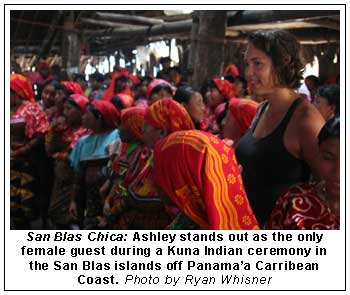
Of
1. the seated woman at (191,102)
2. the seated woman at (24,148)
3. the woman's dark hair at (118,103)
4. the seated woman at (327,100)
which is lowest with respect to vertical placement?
the seated woman at (24,148)

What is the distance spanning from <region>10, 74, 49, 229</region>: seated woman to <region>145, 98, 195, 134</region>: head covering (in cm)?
270

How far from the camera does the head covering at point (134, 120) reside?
3.62m

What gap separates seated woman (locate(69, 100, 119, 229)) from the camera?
4.18 meters

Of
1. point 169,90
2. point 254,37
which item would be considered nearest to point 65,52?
point 169,90

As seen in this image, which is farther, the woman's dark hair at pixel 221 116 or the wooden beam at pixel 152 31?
the wooden beam at pixel 152 31

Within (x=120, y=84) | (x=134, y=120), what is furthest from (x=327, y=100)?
(x=120, y=84)

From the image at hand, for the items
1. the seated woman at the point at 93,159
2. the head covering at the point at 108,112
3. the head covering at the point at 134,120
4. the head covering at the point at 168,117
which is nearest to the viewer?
the head covering at the point at 168,117

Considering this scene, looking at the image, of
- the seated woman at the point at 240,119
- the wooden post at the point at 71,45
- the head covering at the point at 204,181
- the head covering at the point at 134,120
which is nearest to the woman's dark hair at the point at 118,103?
the head covering at the point at 134,120

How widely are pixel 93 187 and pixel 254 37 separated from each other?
219cm

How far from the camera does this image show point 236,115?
3.30 metres

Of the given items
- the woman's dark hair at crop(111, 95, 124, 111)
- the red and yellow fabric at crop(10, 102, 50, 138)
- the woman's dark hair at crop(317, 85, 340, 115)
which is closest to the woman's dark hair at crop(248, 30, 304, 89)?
the woman's dark hair at crop(317, 85, 340, 115)

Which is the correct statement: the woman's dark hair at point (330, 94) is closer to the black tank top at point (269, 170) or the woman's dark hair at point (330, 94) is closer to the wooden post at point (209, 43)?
the black tank top at point (269, 170)

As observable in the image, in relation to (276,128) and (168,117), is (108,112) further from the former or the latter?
(276,128)
